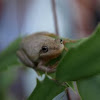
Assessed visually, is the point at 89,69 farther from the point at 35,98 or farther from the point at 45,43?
the point at 45,43

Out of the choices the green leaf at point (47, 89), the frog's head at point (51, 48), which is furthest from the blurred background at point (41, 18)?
the green leaf at point (47, 89)

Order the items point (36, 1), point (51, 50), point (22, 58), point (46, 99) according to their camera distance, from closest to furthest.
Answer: point (46, 99) → point (51, 50) → point (22, 58) → point (36, 1)

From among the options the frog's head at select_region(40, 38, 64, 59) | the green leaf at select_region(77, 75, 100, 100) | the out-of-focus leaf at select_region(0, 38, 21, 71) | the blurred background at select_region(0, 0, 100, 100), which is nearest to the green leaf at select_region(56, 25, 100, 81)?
the green leaf at select_region(77, 75, 100, 100)

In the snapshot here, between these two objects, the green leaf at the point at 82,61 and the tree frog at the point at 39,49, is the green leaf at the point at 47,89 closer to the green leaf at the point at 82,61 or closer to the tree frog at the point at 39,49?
the green leaf at the point at 82,61

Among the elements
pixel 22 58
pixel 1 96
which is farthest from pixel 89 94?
pixel 1 96

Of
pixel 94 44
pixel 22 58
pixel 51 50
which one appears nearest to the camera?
pixel 94 44

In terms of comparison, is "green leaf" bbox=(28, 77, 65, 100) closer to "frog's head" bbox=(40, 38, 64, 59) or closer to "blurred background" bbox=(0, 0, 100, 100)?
"frog's head" bbox=(40, 38, 64, 59)
